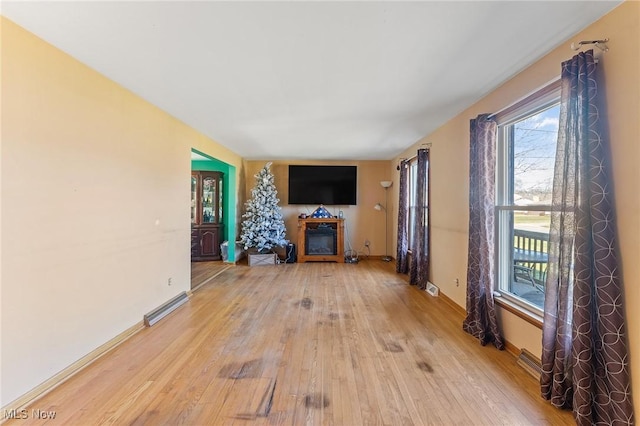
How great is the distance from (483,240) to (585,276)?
107 centimetres

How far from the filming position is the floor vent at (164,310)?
9.57 feet

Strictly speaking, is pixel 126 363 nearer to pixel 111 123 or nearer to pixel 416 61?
pixel 111 123

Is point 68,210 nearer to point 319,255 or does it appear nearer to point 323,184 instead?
point 319,255

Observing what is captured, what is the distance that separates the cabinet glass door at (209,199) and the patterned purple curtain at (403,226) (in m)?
4.24

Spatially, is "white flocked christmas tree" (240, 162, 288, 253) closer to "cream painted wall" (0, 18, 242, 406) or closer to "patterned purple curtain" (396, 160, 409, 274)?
"patterned purple curtain" (396, 160, 409, 274)

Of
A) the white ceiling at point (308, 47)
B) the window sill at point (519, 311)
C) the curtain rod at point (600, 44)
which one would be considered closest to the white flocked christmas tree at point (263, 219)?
the white ceiling at point (308, 47)

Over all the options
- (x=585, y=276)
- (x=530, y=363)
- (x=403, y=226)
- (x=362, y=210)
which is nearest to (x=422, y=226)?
(x=403, y=226)

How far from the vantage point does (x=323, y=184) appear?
21.8ft

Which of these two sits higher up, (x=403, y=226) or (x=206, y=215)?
(x=206, y=215)

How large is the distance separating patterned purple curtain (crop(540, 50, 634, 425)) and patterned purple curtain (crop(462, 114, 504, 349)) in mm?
777

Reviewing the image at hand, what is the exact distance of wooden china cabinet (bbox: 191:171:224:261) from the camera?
6.15 m

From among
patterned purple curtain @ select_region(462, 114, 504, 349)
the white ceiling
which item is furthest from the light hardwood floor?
the white ceiling

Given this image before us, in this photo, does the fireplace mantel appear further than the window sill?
Yes

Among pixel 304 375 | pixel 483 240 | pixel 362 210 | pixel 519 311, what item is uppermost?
pixel 362 210
